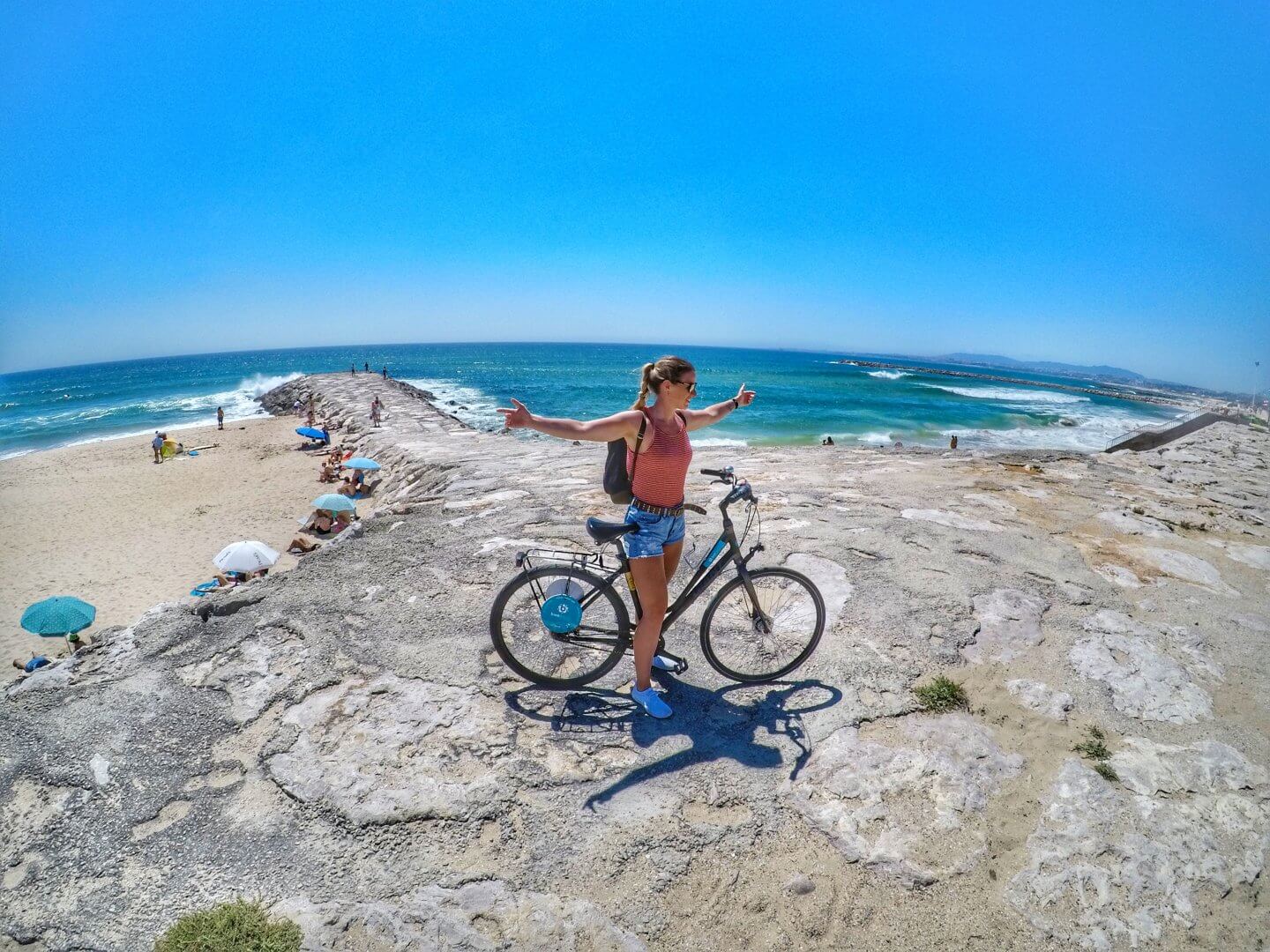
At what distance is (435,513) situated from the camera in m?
6.24

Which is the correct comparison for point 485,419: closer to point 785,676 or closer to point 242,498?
point 242,498

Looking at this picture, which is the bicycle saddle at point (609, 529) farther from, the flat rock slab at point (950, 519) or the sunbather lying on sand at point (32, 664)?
the sunbather lying on sand at point (32, 664)

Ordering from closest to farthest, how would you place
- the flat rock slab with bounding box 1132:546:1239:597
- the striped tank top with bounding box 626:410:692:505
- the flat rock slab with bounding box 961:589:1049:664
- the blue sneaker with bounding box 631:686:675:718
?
the striped tank top with bounding box 626:410:692:505 < the blue sneaker with bounding box 631:686:675:718 < the flat rock slab with bounding box 961:589:1049:664 < the flat rock slab with bounding box 1132:546:1239:597

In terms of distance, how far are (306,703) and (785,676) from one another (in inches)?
116

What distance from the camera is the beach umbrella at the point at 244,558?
8.42 m

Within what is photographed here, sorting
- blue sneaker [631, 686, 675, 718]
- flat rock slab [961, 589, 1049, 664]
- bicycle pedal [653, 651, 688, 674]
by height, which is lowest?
blue sneaker [631, 686, 675, 718]

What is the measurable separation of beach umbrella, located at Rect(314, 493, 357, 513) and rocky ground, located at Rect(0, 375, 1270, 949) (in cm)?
724

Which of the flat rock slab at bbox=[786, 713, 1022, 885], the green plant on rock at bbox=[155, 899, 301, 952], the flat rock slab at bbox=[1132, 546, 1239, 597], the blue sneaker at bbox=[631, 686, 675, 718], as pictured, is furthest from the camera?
the flat rock slab at bbox=[1132, 546, 1239, 597]

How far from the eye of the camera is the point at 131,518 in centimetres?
1393

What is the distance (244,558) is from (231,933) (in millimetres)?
8070

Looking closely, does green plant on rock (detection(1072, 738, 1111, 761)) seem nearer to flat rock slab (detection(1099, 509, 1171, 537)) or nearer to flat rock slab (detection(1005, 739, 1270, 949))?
flat rock slab (detection(1005, 739, 1270, 949))

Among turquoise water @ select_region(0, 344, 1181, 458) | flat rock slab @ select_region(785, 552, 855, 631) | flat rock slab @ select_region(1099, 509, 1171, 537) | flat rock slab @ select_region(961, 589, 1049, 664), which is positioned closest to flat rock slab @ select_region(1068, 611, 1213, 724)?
flat rock slab @ select_region(961, 589, 1049, 664)

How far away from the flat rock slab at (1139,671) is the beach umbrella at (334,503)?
11805 mm

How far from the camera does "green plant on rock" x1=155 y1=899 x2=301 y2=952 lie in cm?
197
